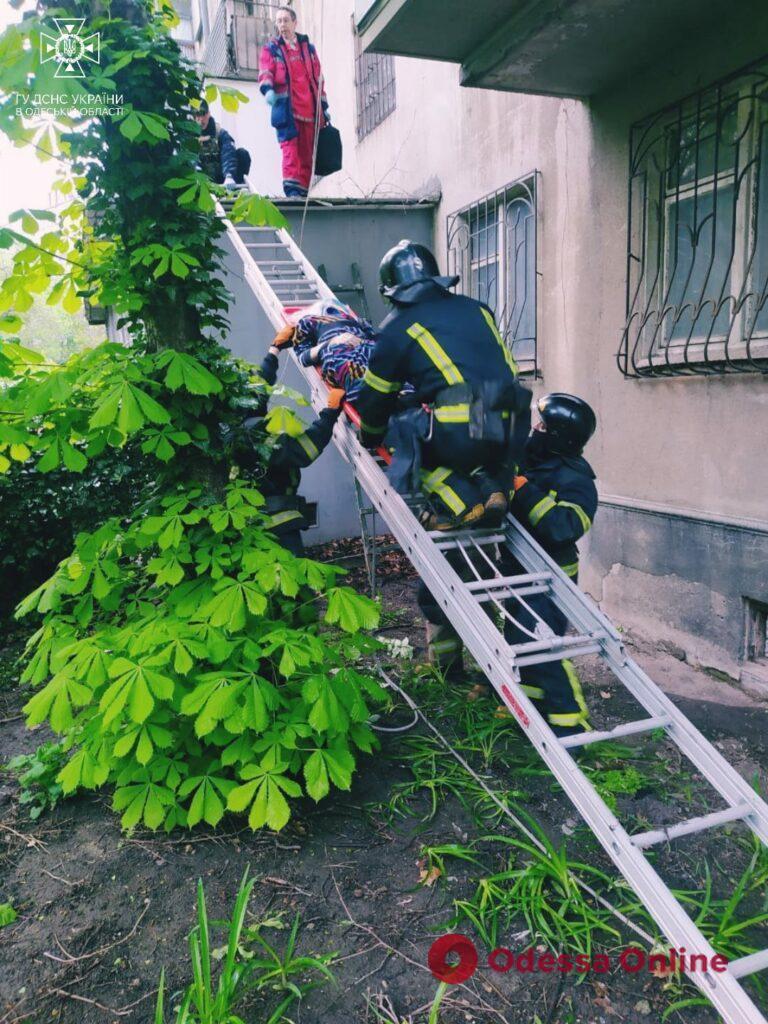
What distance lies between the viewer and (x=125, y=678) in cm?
230

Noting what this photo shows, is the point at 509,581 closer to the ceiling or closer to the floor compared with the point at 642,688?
closer to the ceiling

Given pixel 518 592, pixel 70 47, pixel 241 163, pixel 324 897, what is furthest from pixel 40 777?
pixel 241 163

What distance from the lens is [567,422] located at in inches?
129

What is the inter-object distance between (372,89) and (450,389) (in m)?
7.06

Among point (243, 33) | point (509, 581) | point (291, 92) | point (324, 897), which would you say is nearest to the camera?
point (324, 897)

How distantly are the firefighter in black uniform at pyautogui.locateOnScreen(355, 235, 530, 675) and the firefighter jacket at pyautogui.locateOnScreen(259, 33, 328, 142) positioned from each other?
4.83 meters

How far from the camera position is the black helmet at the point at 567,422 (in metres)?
3.28

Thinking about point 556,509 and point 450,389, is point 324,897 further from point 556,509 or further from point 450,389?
point 450,389

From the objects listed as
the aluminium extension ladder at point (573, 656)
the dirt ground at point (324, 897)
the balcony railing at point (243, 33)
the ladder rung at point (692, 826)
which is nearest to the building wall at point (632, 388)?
the dirt ground at point (324, 897)

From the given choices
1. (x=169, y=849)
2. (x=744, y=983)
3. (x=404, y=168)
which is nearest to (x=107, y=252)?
(x=169, y=849)

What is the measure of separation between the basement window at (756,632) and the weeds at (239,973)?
2.95 meters

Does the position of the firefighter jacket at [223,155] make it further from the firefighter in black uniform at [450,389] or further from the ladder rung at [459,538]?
the ladder rung at [459,538]

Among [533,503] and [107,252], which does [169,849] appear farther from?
[107,252]
